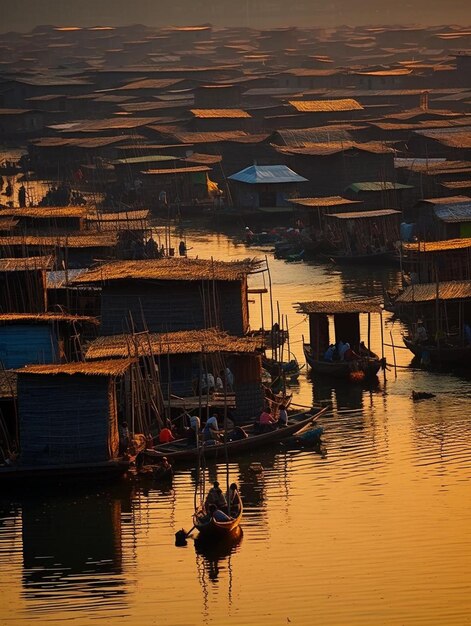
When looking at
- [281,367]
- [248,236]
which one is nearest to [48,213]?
[248,236]

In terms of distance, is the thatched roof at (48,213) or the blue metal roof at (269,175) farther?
the blue metal roof at (269,175)

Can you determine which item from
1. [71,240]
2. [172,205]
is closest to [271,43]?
[172,205]

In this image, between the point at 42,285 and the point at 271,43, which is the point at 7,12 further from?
the point at 42,285

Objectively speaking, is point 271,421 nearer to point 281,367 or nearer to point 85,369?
point 281,367

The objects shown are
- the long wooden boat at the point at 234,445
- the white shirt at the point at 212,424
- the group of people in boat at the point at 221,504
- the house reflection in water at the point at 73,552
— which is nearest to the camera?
the house reflection in water at the point at 73,552

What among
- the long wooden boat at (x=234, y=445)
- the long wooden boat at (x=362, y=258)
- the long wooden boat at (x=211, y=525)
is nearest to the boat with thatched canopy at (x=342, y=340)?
the long wooden boat at (x=234, y=445)

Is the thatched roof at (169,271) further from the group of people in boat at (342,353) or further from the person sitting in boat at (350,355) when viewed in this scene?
the person sitting in boat at (350,355)

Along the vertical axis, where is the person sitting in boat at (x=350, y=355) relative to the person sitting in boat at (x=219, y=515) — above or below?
above
